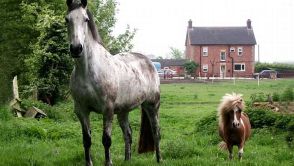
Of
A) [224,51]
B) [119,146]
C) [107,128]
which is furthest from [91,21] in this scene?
[224,51]

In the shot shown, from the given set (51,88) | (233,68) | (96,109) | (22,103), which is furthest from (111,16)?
(233,68)

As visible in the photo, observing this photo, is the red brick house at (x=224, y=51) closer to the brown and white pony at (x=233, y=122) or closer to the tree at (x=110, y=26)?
the tree at (x=110, y=26)

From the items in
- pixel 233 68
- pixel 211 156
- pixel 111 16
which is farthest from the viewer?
pixel 233 68

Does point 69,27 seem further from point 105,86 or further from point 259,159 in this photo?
point 259,159

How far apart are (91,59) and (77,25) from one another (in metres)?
0.69

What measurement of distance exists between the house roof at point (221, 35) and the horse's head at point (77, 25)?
3095 inches

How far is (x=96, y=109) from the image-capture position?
7246mm

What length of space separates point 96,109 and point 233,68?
77.3 m

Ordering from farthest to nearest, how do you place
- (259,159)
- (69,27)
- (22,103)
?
(22,103), (259,159), (69,27)

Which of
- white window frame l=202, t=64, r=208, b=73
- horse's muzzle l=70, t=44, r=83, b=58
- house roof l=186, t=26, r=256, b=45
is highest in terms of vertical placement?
house roof l=186, t=26, r=256, b=45

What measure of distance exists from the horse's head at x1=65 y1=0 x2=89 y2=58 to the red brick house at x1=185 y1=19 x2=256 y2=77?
244ft

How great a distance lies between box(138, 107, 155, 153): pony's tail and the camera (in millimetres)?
9531

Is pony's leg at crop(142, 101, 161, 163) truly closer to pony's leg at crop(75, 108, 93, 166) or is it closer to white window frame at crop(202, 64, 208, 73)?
pony's leg at crop(75, 108, 93, 166)

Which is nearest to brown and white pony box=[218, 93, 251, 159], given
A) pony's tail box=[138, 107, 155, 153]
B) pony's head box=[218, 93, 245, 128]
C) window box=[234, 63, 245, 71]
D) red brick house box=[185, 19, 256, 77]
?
pony's head box=[218, 93, 245, 128]
